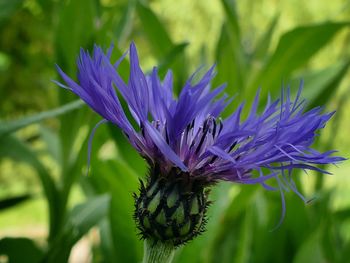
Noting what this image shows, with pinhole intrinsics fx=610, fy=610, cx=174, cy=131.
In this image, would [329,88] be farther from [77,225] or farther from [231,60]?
[77,225]

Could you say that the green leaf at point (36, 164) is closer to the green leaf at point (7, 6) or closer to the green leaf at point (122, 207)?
the green leaf at point (122, 207)

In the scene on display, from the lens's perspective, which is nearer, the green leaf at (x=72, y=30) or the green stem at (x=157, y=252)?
the green stem at (x=157, y=252)

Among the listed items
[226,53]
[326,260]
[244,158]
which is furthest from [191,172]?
[326,260]

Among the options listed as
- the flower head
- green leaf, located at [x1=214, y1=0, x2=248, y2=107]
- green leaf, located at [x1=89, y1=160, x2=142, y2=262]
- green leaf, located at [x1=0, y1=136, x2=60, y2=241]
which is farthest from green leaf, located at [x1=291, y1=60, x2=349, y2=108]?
the flower head

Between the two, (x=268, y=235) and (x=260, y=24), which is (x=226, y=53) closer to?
(x=268, y=235)

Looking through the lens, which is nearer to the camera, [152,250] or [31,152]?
[152,250]

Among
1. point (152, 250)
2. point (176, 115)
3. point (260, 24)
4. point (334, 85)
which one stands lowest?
point (260, 24)

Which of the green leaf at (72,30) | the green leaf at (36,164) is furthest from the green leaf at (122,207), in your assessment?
the green leaf at (72,30)

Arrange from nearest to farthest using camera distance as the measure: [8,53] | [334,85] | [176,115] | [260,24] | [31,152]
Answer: [176,115] → [31,152] → [334,85] → [8,53] → [260,24]
